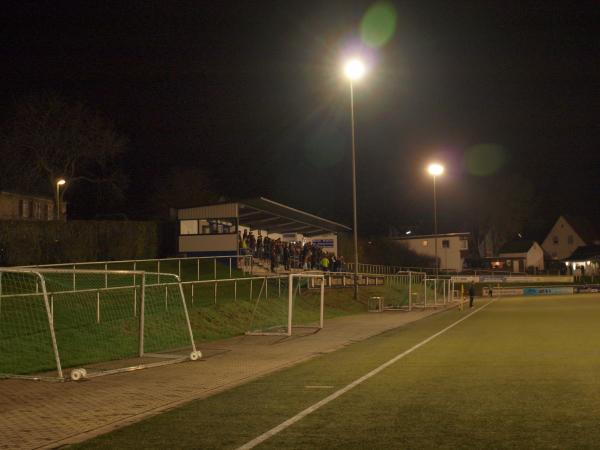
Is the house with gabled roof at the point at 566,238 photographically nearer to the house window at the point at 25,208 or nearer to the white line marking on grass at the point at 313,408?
the house window at the point at 25,208

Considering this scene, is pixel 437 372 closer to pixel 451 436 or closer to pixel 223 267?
pixel 451 436

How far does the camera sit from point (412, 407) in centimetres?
895

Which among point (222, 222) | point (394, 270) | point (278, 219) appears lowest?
point (394, 270)

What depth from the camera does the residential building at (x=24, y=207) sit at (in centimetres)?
4988

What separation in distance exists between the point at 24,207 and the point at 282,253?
883 inches

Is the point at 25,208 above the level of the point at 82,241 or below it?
above

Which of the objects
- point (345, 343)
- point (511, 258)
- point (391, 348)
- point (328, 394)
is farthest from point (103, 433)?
point (511, 258)

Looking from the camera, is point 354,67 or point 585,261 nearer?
point 354,67

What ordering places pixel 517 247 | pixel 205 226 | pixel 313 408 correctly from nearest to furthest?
pixel 313 408 < pixel 205 226 < pixel 517 247

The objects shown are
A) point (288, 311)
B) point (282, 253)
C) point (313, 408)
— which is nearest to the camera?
point (313, 408)

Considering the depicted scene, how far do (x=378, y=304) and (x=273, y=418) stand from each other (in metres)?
26.9

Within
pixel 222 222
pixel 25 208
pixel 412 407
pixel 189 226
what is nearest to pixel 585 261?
pixel 222 222

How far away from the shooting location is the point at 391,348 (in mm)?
17172

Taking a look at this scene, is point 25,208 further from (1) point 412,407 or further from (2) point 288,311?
(1) point 412,407
